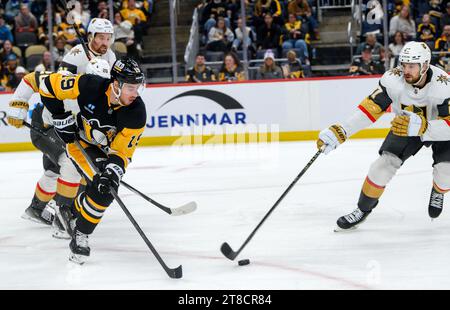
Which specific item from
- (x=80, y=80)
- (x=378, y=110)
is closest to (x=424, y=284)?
(x=378, y=110)

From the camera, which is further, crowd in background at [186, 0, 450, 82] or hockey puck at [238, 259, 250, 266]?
crowd in background at [186, 0, 450, 82]

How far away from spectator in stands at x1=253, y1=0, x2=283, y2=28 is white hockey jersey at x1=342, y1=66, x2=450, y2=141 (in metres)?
6.11

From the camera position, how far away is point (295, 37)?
10766 mm

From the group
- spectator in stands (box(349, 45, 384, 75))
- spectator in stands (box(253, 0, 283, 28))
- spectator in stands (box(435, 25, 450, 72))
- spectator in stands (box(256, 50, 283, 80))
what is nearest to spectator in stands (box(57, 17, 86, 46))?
spectator in stands (box(253, 0, 283, 28))

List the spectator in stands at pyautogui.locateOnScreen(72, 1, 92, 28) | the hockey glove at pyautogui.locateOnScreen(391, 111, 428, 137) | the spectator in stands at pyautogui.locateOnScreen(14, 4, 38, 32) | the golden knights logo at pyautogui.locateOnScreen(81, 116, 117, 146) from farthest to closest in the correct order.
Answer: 1. the spectator in stands at pyautogui.locateOnScreen(14, 4, 38, 32)
2. the spectator in stands at pyautogui.locateOnScreen(72, 1, 92, 28)
3. the hockey glove at pyautogui.locateOnScreen(391, 111, 428, 137)
4. the golden knights logo at pyautogui.locateOnScreen(81, 116, 117, 146)

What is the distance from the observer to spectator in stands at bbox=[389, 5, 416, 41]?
10320mm

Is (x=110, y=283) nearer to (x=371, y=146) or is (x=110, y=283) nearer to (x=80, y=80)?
(x=80, y=80)

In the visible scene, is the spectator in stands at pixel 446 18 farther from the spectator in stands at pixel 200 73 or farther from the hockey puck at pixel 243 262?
the hockey puck at pixel 243 262

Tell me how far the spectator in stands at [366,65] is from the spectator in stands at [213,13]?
5.97 feet

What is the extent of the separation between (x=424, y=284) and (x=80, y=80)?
81.2 inches

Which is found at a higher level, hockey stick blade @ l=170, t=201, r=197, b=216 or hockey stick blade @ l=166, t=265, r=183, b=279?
hockey stick blade @ l=166, t=265, r=183, b=279

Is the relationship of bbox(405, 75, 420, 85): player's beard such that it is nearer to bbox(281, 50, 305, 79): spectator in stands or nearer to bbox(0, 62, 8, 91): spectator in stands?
bbox(281, 50, 305, 79): spectator in stands

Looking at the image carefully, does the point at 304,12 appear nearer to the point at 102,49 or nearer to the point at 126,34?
the point at 126,34

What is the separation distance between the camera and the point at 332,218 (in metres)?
5.48
